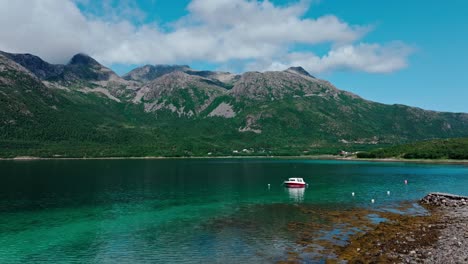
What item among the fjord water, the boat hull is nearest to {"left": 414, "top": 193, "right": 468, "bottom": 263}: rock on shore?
the fjord water

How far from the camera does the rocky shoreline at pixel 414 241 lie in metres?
41.6

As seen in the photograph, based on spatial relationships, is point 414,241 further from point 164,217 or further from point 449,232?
point 164,217

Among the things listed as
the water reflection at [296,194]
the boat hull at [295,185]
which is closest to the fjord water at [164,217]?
the water reflection at [296,194]

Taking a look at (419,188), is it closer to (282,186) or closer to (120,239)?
(282,186)

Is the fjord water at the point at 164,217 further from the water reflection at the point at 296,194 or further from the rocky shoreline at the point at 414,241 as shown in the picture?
the rocky shoreline at the point at 414,241

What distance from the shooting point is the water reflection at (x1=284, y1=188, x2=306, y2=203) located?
326 feet

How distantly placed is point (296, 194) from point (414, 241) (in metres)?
61.4

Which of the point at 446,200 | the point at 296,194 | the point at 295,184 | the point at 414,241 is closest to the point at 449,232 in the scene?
the point at 414,241

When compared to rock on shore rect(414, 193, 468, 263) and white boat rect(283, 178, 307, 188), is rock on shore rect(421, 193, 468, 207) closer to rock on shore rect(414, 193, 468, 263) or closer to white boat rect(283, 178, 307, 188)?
rock on shore rect(414, 193, 468, 263)

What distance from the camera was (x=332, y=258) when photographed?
43938 millimetres

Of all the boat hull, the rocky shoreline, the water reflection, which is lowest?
the water reflection

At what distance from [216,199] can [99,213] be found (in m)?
31.4

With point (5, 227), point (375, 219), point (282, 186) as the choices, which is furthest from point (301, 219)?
point (282, 186)

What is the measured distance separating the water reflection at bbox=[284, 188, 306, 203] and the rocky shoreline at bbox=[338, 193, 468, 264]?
30349mm
